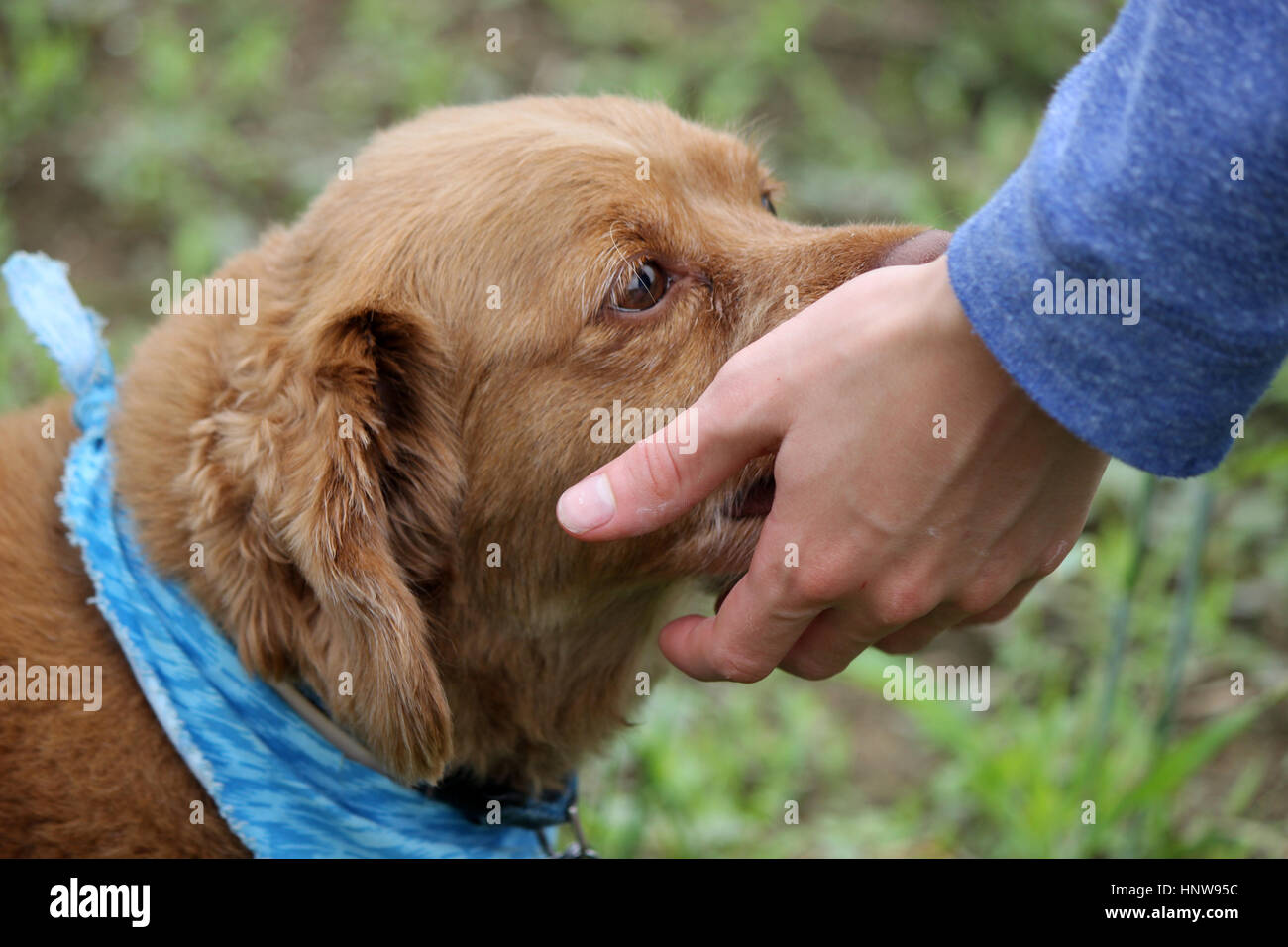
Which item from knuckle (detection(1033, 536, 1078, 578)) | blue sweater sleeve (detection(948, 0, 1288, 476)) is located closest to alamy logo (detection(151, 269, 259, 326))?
blue sweater sleeve (detection(948, 0, 1288, 476))

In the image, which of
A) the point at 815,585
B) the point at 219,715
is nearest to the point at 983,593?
the point at 815,585

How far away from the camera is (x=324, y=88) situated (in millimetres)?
6438

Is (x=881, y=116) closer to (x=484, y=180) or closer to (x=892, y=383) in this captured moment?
Result: (x=484, y=180)

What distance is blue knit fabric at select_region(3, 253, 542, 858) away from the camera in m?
2.46

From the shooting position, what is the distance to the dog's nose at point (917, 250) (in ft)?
8.27

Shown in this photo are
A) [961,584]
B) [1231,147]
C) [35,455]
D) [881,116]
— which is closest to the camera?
[1231,147]

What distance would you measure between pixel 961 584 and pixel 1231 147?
0.80 metres

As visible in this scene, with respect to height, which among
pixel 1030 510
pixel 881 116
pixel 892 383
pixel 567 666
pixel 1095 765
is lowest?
pixel 1095 765

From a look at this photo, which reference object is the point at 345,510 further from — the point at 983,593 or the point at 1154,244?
the point at 1154,244

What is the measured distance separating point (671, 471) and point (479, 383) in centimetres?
74

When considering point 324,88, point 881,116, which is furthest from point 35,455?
point 881,116

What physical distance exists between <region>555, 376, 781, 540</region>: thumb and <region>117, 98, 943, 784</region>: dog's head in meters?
0.45
